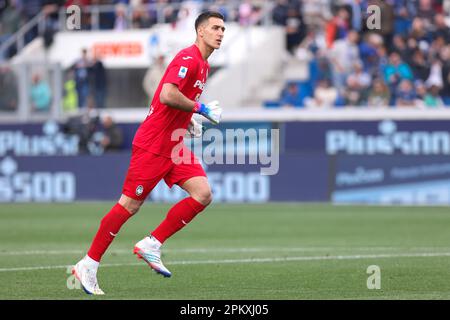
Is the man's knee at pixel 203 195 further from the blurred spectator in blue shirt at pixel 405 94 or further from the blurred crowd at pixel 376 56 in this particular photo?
the blurred spectator in blue shirt at pixel 405 94

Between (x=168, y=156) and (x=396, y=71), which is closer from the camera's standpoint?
(x=168, y=156)

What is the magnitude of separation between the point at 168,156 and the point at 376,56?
18039 millimetres

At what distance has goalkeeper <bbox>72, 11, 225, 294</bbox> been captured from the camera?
10227 millimetres

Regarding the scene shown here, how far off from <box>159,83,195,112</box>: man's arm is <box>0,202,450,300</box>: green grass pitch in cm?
167

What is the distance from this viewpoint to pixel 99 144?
92.7 ft

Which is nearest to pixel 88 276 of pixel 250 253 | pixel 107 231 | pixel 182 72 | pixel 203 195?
pixel 107 231

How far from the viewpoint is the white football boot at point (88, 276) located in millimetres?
10000

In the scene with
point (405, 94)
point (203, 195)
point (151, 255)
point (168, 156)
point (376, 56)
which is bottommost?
point (151, 255)

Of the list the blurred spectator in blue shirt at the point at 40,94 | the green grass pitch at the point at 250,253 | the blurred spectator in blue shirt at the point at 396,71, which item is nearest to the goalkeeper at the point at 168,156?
the green grass pitch at the point at 250,253

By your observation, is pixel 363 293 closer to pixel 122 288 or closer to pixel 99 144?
pixel 122 288

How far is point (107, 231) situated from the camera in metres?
10.4

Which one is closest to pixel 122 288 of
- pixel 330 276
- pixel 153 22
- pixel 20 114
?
pixel 330 276

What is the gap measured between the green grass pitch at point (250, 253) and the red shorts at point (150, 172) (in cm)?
92

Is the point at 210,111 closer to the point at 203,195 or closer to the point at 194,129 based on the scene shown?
the point at 194,129
